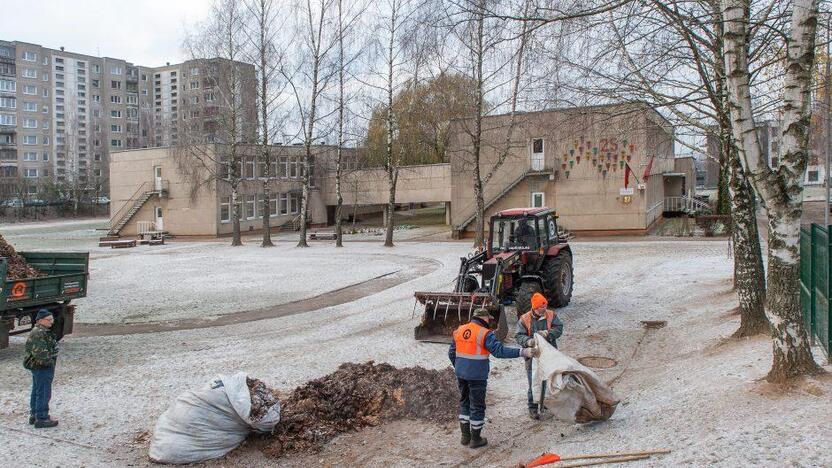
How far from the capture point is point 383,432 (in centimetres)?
721

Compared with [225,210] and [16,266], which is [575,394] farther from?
[225,210]

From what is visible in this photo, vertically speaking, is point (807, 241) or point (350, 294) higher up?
point (807, 241)

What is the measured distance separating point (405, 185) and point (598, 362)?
35335 millimetres

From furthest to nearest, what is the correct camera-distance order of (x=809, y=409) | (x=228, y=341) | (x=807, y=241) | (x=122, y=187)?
(x=122, y=187) < (x=228, y=341) < (x=807, y=241) < (x=809, y=409)

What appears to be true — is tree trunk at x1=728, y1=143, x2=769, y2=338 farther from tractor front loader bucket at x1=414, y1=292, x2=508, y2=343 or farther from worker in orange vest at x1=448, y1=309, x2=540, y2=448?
worker in orange vest at x1=448, y1=309, x2=540, y2=448

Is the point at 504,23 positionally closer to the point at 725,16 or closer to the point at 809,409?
the point at 725,16

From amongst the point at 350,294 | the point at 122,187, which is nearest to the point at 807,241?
the point at 350,294

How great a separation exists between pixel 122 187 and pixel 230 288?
33.6m

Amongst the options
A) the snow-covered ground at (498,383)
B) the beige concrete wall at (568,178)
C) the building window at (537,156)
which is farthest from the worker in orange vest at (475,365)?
the building window at (537,156)

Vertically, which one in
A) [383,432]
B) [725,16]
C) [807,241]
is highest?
[725,16]

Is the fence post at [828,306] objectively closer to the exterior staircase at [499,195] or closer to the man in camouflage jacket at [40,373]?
the man in camouflage jacket at [40,373]

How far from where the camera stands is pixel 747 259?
393 inches

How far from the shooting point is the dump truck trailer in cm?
1056

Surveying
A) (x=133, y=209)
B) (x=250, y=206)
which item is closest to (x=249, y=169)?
(x=250, y=206)
